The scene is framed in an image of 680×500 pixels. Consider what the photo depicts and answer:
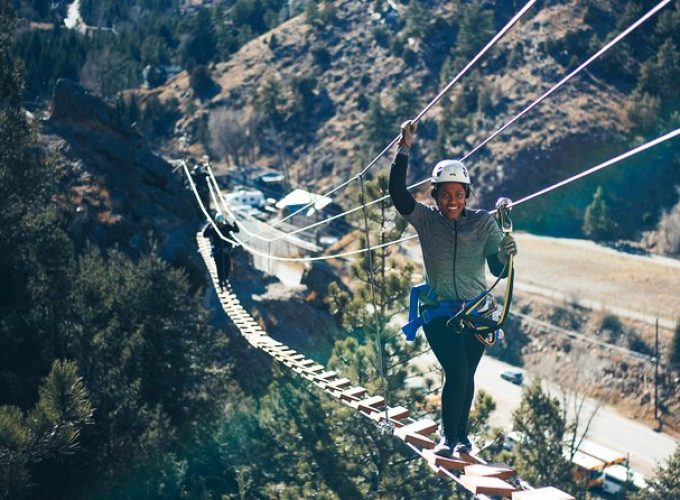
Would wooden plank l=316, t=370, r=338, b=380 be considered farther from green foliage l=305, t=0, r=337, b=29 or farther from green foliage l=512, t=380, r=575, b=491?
green foliage l=305, t=0, r=337, b=29

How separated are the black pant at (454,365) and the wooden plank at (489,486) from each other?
60cm

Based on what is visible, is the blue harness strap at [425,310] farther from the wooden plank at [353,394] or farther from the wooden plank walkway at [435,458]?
the wooden plank at [353,394]

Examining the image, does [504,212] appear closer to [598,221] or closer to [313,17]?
[598,221]

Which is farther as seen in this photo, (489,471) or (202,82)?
(202,82)

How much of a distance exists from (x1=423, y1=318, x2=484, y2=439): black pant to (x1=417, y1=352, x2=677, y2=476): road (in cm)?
2682

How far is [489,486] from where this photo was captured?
19.2ft

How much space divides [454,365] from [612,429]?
32010 mm

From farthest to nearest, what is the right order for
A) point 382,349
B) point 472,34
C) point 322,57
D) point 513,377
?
point 322,57 < point 472,34 < point 513,377 < point 382,349

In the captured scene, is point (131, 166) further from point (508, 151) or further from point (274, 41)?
point (274, 41)

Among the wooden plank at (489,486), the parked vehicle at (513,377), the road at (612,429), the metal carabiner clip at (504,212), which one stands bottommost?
the road at (612,429)

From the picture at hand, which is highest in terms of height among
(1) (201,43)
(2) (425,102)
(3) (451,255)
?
(1) (201,43)

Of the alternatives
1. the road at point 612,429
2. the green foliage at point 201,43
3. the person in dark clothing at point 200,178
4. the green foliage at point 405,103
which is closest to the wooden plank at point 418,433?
the person in dark clothing at point 200,178

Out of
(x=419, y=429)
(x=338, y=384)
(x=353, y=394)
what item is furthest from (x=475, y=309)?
(x=338, y=384)

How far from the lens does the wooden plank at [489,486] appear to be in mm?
5785
